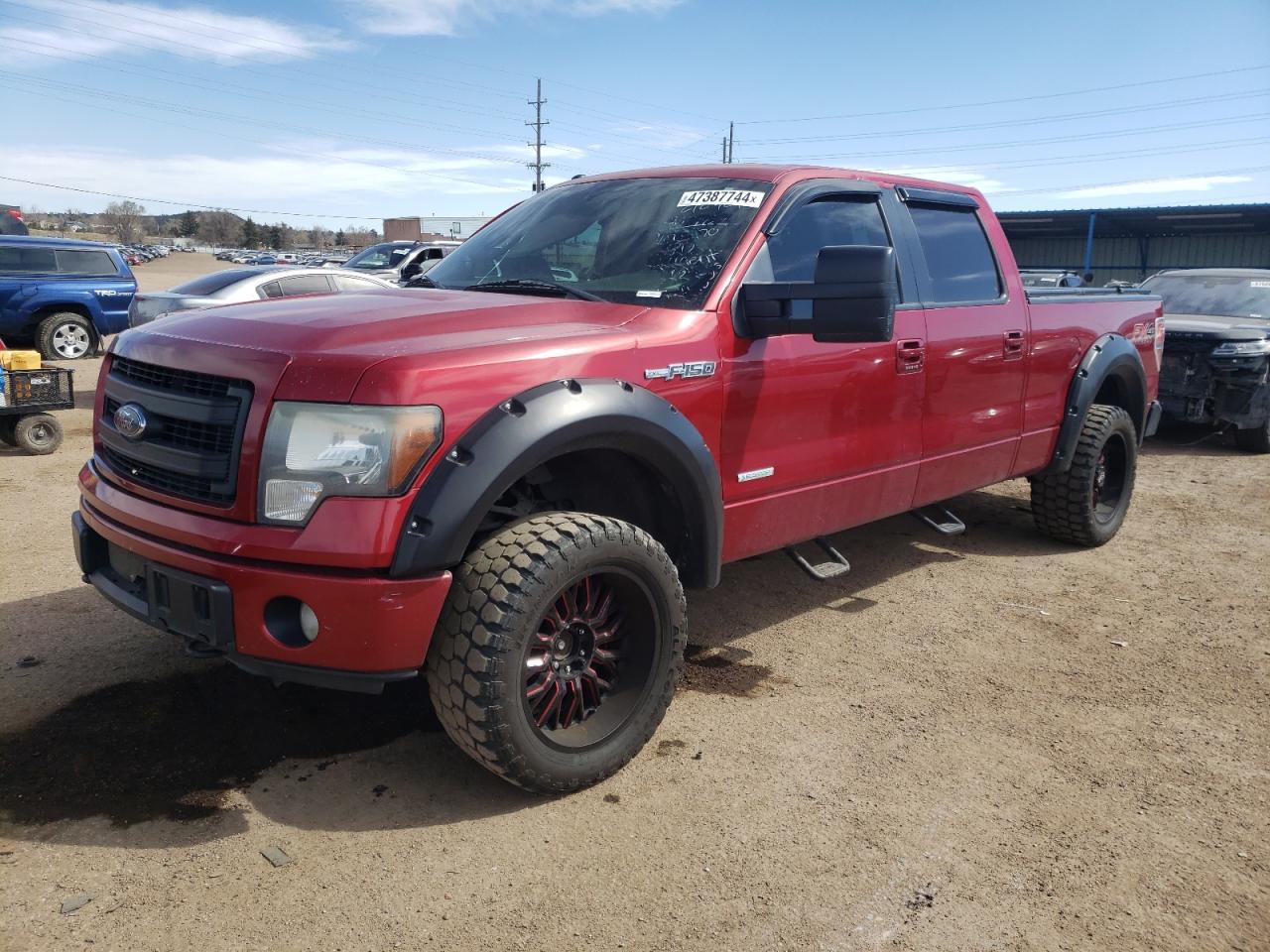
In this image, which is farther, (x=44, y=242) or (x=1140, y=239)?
(x=1140, y=239)

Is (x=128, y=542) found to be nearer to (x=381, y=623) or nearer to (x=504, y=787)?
(x=381, y=623)

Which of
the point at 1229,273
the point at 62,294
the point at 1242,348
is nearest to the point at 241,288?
the point at 62,294

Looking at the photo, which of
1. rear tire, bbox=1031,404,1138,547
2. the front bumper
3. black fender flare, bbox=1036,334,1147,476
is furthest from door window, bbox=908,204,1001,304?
the front bumper

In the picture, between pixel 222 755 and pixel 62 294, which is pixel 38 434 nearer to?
pixel 222 755

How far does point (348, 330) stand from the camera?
281 cm

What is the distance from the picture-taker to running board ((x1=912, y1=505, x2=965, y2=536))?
4.90 m

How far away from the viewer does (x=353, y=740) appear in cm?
330

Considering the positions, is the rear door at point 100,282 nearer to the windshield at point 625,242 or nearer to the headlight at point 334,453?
the windshield at point 625,242

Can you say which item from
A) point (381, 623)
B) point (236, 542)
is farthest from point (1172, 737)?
point (236, 542)

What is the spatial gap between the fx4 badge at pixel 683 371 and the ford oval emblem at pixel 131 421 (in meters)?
1.54

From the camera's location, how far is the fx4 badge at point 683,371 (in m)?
3.16

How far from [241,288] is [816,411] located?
812cm

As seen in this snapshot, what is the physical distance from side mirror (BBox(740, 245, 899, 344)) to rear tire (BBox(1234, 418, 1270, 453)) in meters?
7.90

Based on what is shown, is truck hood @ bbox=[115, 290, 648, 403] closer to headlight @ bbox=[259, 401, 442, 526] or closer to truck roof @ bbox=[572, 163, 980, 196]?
headlight @ bbox=[259, 401, 442, 526]
